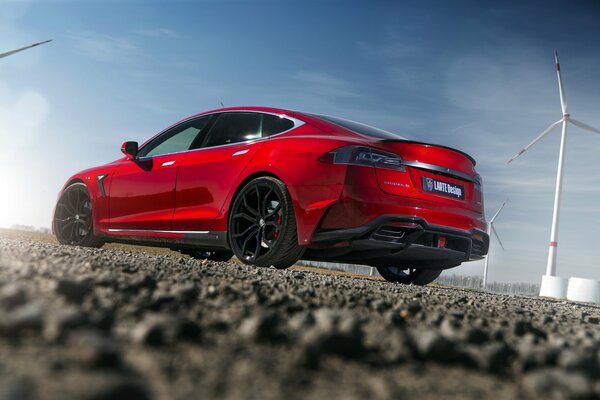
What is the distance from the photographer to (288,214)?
432cm

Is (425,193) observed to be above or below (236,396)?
above

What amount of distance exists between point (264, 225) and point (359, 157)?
1.03m

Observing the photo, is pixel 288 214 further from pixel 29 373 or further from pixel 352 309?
pixel 29 373

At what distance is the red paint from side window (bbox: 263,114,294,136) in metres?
0.08

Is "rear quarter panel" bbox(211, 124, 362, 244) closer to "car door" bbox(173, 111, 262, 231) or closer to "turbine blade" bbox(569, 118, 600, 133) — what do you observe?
"car door" bbox(173, 111, 262, 231)

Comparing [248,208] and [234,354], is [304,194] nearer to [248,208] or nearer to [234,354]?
[248,208]

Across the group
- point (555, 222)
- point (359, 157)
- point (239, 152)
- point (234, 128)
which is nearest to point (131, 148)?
point (234, 128)

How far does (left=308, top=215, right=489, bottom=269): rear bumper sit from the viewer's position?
4113 mm

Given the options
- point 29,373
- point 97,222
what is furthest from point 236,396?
point 97,222

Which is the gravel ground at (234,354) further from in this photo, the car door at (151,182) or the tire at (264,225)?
the car door at (151,182)

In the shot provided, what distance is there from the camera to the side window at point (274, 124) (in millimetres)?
4766

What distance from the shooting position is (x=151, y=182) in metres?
5.85

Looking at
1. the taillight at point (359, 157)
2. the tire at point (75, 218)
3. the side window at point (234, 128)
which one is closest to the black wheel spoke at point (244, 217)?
the side window at point (234, 128)

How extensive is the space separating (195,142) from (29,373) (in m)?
4.66
